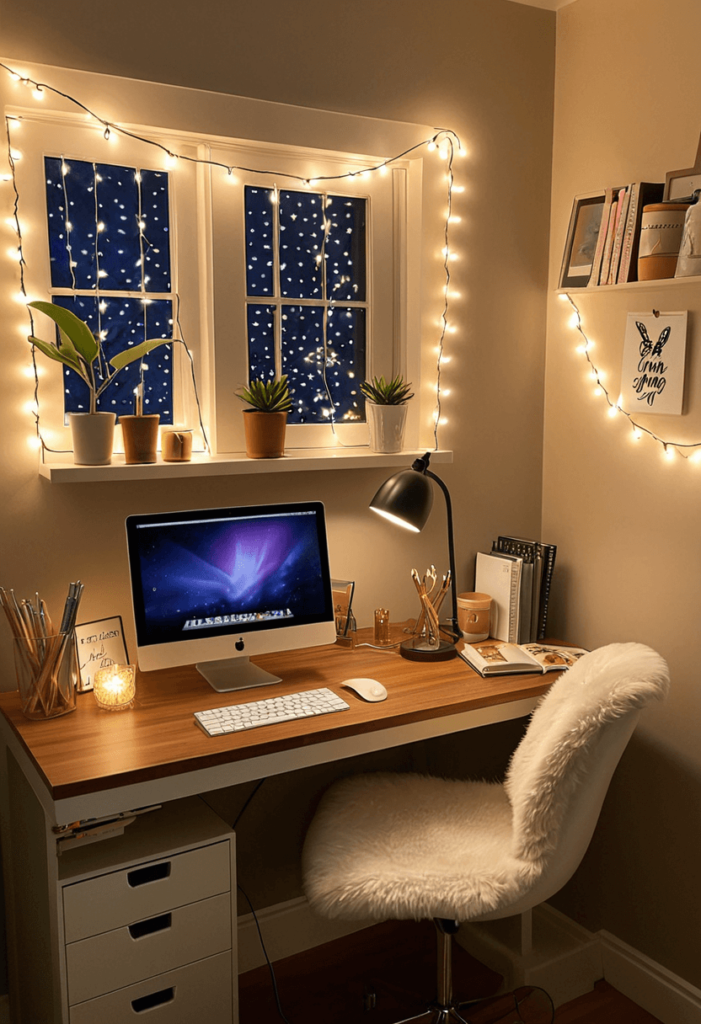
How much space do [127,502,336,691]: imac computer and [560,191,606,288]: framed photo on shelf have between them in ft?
3.20

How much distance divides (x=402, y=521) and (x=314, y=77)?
1.18 m

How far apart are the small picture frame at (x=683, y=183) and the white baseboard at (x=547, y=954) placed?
6.43 feet

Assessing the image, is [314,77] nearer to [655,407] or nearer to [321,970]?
[655,407]

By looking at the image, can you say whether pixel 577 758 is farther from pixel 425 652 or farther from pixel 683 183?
pixel 683 183

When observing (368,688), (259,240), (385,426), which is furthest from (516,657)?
(259,240)

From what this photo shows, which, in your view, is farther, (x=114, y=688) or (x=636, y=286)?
(x=636, y=286)

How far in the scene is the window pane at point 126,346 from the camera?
214cm

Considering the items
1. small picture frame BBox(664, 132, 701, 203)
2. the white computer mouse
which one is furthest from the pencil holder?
small picture frame BBox(664, 132, 701, 203)

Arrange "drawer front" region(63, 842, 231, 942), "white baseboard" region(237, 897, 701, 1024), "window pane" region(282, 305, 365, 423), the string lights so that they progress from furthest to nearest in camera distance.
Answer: "window pane" region(282, 305, 365, 423)
"white baseboard" region(237, 897, 701, 1024)
the string lights
"drawer front" region(63, 842, 231, 942)

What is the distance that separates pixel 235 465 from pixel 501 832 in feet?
3.49

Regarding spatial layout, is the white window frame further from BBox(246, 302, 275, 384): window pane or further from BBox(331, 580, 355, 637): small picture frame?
BBox(331, 580, 355, 637): small picture frame

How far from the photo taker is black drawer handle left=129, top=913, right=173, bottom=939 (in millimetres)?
1706

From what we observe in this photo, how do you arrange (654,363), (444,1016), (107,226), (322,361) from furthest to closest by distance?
(322,361)
(654,363)
(107,226)
(444,1016)

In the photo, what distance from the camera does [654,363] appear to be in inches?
89.4
